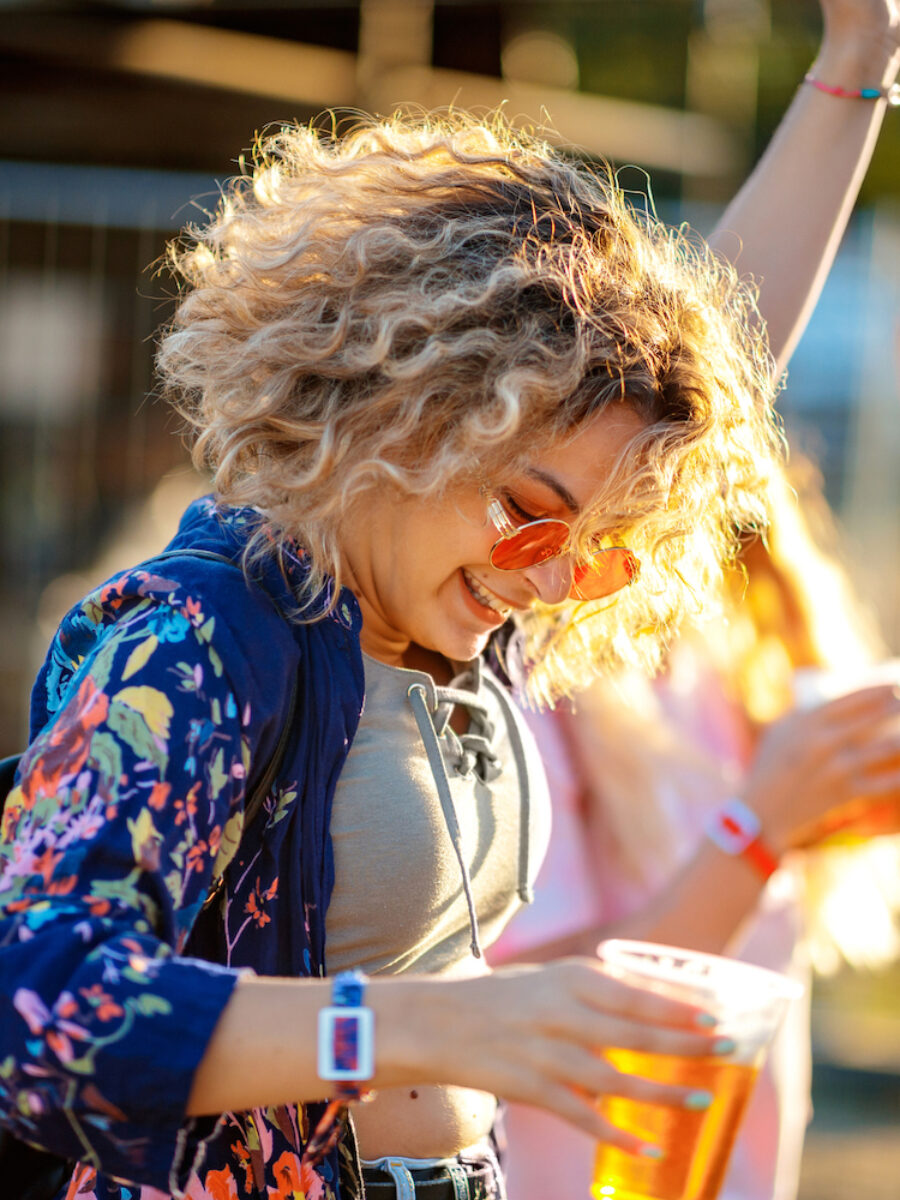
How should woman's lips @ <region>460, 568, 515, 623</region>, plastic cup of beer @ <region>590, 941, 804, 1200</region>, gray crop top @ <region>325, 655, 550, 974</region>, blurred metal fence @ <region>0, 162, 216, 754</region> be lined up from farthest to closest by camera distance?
blurred metal fence @ <region>0, 162, 216, 754</region> → woman's lips @ <region>460, 568, 515, 623</region> → gray crop top @ <region>325, 655, 550, 974</region> → plastic cup of beer @ <region>590, 941, 804, 1200</region>

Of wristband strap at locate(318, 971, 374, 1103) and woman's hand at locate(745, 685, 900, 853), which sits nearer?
wristband strap at locate(318, 971, 374, 1103)

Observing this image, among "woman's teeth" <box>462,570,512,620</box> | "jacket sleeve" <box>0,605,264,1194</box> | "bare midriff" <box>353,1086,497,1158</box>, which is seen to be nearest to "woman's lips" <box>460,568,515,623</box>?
"woman's teeth" <box>462,570,512,620</box>

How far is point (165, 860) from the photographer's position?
105 cm

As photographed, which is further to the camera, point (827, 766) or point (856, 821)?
point (856, 821)

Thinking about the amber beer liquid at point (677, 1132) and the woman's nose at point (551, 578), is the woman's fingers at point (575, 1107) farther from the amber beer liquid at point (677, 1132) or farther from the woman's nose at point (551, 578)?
the woman's nose at point (551, 578)

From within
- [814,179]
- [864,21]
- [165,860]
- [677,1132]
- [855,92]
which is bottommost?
[677,1132]

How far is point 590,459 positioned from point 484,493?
0.12 meters

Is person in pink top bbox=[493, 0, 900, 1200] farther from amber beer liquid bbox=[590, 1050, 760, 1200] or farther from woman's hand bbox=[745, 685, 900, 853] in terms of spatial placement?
amber beer liquid bbox=[590, 1050, 760, 1200]

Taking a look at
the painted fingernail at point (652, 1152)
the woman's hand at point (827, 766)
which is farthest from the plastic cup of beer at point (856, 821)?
the painted fingernail at point (652, 1152)

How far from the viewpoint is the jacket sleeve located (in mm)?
951

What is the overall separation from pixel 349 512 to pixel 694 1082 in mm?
672

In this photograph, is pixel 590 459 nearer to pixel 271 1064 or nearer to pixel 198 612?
pixel 198 612

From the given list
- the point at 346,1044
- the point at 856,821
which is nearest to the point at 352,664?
the point at 346,1044

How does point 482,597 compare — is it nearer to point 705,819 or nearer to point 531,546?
point 531,546
